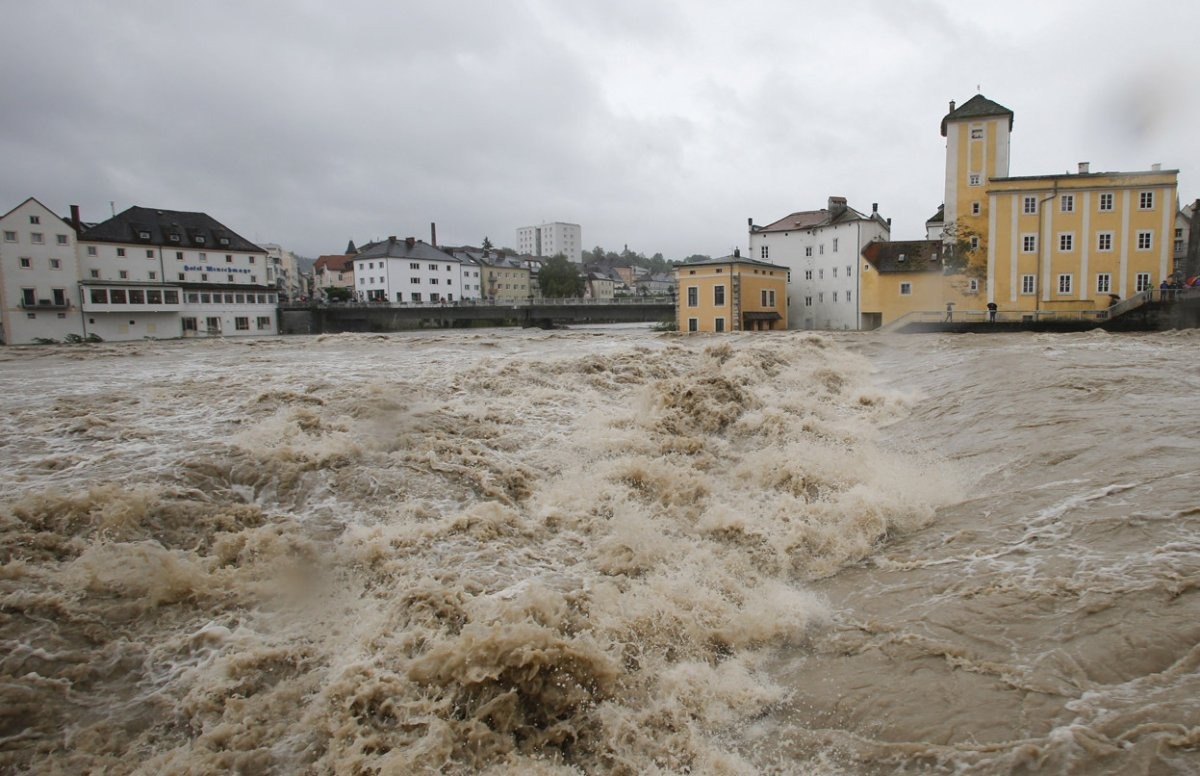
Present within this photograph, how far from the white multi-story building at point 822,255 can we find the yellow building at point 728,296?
10.8ft

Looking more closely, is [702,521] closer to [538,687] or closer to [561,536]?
[561,536]

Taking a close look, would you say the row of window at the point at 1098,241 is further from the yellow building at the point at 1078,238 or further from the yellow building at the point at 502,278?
the yellow building at the point at 502,278

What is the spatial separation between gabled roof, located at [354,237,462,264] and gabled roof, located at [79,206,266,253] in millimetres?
16471

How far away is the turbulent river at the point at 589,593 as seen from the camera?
14.0ft

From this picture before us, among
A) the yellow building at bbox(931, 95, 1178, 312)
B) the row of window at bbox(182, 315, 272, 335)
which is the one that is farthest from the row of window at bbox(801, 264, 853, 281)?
the row of window at bbox(182, 315, 272, 335)

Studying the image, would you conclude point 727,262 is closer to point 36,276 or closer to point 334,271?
point 36,276

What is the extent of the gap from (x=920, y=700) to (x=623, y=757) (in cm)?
207

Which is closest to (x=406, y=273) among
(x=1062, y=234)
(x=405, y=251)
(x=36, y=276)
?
(x=405, y=251)

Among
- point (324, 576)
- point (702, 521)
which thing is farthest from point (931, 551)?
point (324, 576)

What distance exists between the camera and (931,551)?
6.76m

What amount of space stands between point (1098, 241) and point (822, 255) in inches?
687

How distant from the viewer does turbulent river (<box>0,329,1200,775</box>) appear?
14.0 feet

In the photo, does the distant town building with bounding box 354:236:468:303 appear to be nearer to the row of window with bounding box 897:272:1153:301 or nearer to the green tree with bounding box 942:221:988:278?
the green tree with bounding box 942:221:988:278

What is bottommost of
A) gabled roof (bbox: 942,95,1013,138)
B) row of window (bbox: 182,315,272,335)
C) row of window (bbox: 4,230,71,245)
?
row of window (bbox: 182,315,272,335)
